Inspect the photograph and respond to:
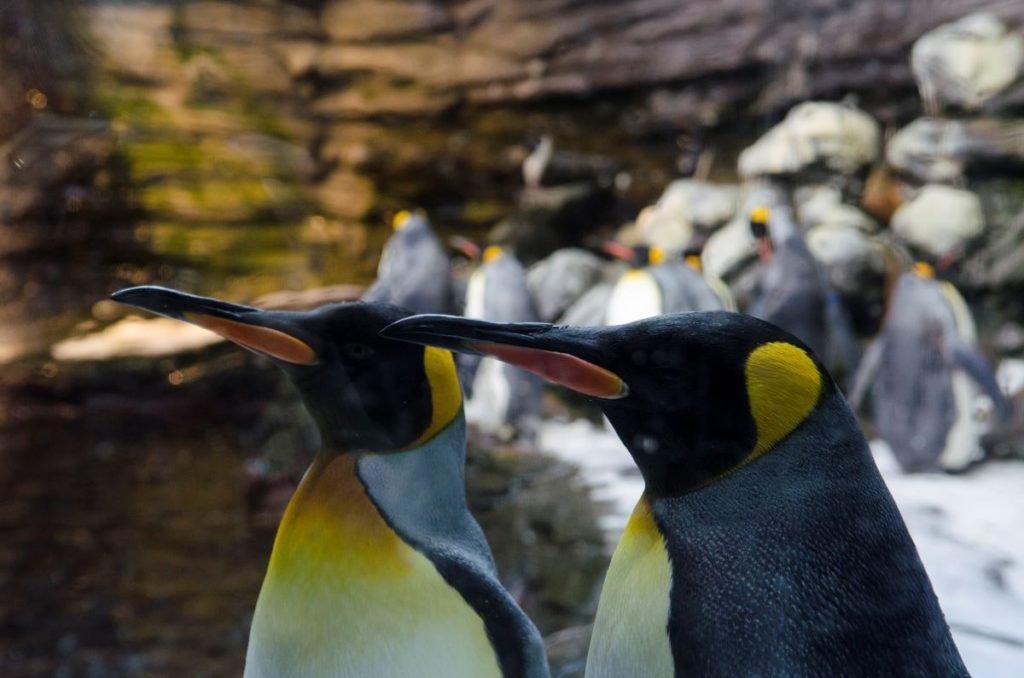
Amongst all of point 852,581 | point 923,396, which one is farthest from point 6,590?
point 923,396

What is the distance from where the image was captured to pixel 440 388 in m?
0.82

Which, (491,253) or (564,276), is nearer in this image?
(491,253)

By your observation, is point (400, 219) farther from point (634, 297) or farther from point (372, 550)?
point (372, 550)

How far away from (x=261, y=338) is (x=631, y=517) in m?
0.33

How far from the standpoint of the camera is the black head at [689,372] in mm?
553

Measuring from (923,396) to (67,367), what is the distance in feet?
7.43

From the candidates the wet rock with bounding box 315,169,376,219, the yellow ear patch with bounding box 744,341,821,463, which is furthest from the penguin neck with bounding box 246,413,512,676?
the wet rock with bounding box 315,169,376,219

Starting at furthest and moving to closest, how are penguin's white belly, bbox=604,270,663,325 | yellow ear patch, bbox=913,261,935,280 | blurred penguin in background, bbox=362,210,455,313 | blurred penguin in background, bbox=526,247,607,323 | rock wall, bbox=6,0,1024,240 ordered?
yellow ear patch, bbox=913,261,935,280 < blurred penguin in background, bbox=526,247,607,323 < penguin's white belly, bbox=604,270,663,325 < blurred penguin in background, bbox=362,210,455,313 < rock wall, bbox=6,0,1024,240

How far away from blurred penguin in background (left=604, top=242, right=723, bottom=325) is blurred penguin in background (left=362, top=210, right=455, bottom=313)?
337 mm

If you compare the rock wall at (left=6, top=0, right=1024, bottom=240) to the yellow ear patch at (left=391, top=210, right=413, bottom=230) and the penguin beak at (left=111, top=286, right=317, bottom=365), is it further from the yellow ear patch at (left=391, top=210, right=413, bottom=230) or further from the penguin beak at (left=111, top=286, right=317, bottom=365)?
the penguin beak at (left=111, top=286, right=317, bottom=365)

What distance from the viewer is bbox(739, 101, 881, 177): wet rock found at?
1.45 m

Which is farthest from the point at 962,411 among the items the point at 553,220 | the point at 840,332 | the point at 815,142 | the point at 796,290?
the point at 553,220

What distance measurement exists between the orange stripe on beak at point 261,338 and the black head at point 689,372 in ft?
0.57

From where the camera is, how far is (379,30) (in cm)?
146
